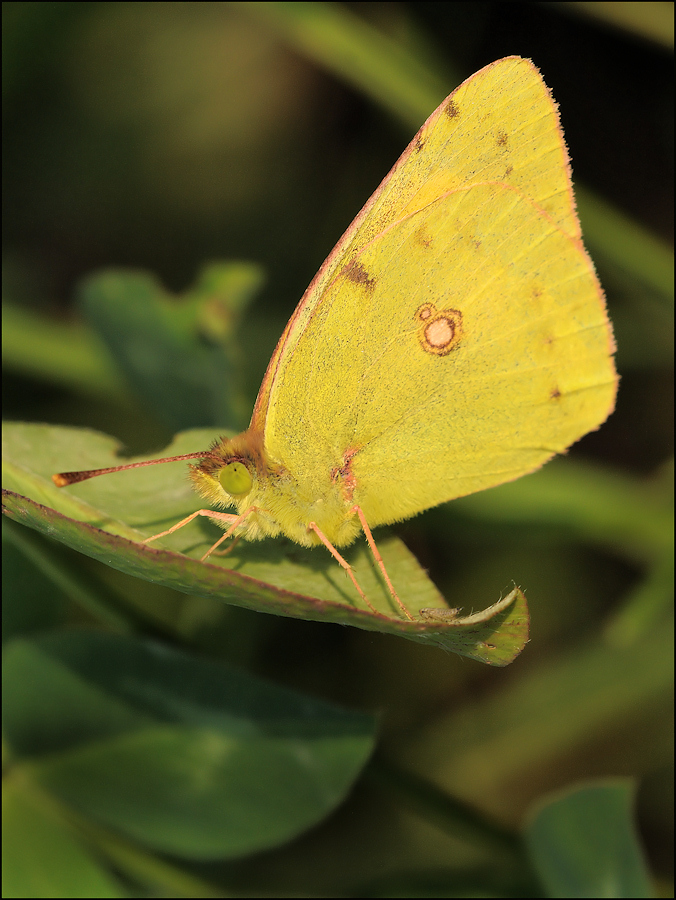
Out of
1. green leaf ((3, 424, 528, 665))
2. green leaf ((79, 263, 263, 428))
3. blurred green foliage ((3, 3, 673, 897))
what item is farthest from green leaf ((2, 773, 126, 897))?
green leaf ((79, 263, 263, 428))

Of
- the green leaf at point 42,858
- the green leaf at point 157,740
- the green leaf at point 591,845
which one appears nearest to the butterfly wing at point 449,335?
the green leaf at point 157,740

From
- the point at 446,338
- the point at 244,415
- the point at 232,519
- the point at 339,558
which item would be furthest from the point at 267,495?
the point at 244,415

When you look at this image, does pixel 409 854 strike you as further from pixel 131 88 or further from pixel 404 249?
pixel 131 88

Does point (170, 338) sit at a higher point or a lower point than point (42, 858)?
higher

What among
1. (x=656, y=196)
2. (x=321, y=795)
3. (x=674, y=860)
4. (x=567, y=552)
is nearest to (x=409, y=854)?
(x=674, y=860)

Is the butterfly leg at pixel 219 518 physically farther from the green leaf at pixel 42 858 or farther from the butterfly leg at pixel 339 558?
the green leaf at pixel 42 858

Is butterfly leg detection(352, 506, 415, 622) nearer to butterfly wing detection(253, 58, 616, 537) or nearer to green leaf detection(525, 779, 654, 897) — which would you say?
butterfly wing detection(253, 58, 616, 537)

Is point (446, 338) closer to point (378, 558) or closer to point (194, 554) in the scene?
point (378, 558)
